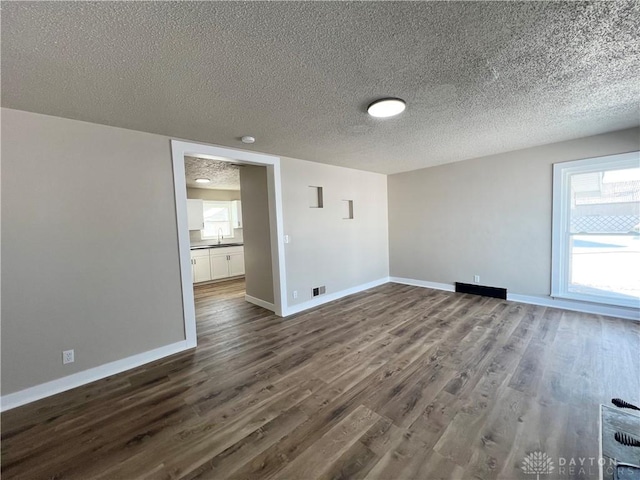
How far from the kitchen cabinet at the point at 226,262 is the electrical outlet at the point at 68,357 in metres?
4.20

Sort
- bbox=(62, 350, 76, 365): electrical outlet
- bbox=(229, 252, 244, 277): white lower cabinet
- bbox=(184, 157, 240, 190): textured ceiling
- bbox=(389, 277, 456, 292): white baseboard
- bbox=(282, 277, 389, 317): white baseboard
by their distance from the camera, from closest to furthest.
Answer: bbox=(62, 350, 76, 365): electrical outlet < bbox=(282, 277, 389, 317): white baseboard < bbox=(184, 157, 240, 190): textured ceiling < bbox=(389, 277, 456, 292): white baseboard < bbox=(229, 252, 244, 277): white lower cabinet

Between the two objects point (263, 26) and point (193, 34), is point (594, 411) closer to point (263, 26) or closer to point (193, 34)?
point (263, 26)

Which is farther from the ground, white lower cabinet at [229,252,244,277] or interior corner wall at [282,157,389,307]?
interior corner wall at [282,157,389,307]

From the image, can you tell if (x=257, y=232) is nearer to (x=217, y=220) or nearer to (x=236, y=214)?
(x=236, y=214)

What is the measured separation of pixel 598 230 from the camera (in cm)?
354

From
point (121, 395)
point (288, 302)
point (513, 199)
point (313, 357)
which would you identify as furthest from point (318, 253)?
point (513, 199)

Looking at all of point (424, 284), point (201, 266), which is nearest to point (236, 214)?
point (201, 266)

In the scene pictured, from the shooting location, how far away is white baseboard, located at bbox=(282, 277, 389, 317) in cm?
408

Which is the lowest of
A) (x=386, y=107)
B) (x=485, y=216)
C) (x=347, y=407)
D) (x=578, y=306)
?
(x=347, y=407)

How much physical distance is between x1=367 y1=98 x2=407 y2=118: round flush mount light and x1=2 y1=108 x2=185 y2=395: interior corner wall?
7.58 feet

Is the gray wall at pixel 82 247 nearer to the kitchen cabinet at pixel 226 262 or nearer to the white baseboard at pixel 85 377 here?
the white baseboard at pixel 85 377

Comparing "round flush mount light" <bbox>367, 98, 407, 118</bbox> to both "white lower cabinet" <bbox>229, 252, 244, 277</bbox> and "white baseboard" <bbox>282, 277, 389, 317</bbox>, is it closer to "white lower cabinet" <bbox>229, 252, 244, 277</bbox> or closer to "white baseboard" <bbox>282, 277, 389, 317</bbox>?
"white baseboard" <bbox>282, 277, 389, 317</bbox>

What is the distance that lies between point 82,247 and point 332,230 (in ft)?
11.2

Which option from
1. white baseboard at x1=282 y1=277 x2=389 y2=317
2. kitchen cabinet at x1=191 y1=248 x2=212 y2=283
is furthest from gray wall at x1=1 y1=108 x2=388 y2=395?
kitchen cabinet at x1=191 y1=248 x2=212 y2=283
